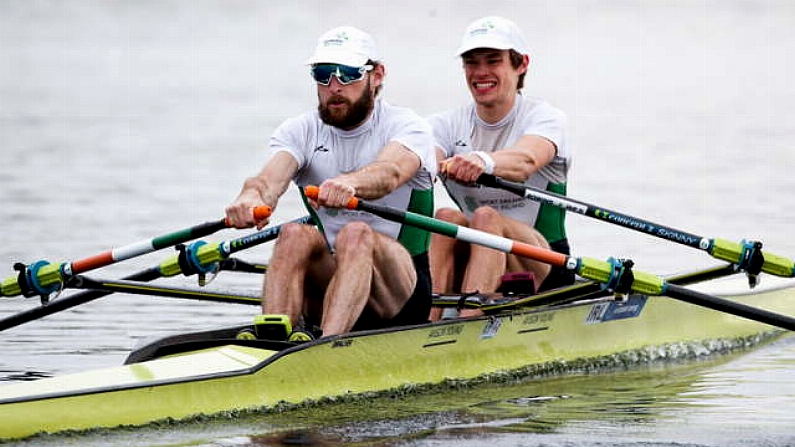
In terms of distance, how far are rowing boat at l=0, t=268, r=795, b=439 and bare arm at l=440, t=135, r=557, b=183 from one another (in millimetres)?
737

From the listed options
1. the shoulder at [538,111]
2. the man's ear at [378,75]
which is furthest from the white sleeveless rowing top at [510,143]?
the man's ear at [378,75]

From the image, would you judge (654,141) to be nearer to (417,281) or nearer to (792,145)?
(792,145)

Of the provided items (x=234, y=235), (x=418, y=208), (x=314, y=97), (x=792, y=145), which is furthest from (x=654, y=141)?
(x=418, y=208)

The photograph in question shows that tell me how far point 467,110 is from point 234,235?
20.5 feet

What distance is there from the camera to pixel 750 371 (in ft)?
36.7

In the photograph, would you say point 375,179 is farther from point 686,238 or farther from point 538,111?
point 686,238

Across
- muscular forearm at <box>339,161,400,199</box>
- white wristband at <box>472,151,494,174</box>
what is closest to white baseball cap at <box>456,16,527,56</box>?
white wristband at <box>472,151,494,174</box>

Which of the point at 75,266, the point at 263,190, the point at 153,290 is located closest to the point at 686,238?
the point at 263,190

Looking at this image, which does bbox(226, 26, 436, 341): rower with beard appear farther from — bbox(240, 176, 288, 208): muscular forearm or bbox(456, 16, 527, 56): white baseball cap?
bbox(456, 16, 527, 56): white baseball cap

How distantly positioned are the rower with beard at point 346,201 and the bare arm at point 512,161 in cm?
48

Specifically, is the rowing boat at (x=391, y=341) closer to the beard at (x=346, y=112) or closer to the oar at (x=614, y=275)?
the oar at (x=614, y=275)

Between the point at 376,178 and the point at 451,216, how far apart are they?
143cm

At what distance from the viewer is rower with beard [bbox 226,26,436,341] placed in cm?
961

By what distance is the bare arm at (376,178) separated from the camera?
941 centimetres
